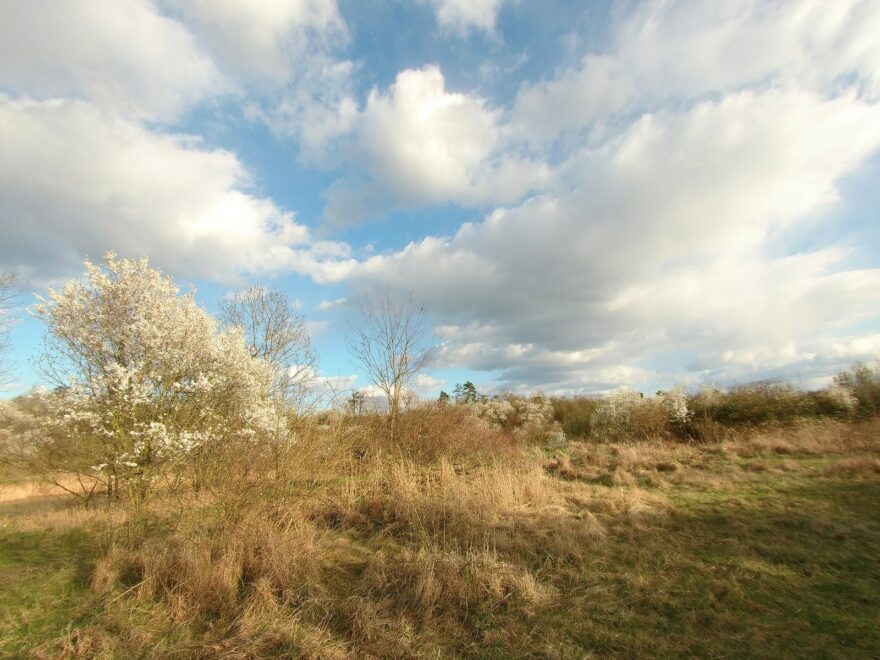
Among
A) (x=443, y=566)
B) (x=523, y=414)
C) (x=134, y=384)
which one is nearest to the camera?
(x=443, y=566)

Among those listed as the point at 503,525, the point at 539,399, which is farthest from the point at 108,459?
the point at 539,399

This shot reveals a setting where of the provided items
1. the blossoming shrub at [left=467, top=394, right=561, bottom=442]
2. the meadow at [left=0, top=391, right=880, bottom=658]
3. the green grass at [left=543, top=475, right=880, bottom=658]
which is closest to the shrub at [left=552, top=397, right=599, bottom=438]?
the blossoming shrub at [left=467, top=394, right=561, bottom=442]

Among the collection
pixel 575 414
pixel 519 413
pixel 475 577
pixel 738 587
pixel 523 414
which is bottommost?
pixel 738 587

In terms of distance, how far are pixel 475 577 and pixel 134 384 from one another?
230 inches

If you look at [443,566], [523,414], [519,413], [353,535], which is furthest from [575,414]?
[443,566]

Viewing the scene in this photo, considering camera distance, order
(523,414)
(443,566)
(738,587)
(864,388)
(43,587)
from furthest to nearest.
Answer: (523,414)
(864,388)
(43,587)
(443,566)
(738,587)

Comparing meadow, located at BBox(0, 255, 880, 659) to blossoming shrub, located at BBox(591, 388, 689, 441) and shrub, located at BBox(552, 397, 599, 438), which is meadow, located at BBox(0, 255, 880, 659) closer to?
blossoming shrub, located at BBox(591, 388, 689, 441)

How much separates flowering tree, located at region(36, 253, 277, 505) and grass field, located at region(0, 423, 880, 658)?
1143 millimetres

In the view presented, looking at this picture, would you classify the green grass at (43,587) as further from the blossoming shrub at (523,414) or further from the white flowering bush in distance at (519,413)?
the white flowering bush in distance at (519,413)

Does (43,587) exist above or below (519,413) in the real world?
below

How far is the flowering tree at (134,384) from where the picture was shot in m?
6.43

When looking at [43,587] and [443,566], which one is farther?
[43,587]

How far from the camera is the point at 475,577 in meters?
4.69

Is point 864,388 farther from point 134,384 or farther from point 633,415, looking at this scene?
point 134,384
